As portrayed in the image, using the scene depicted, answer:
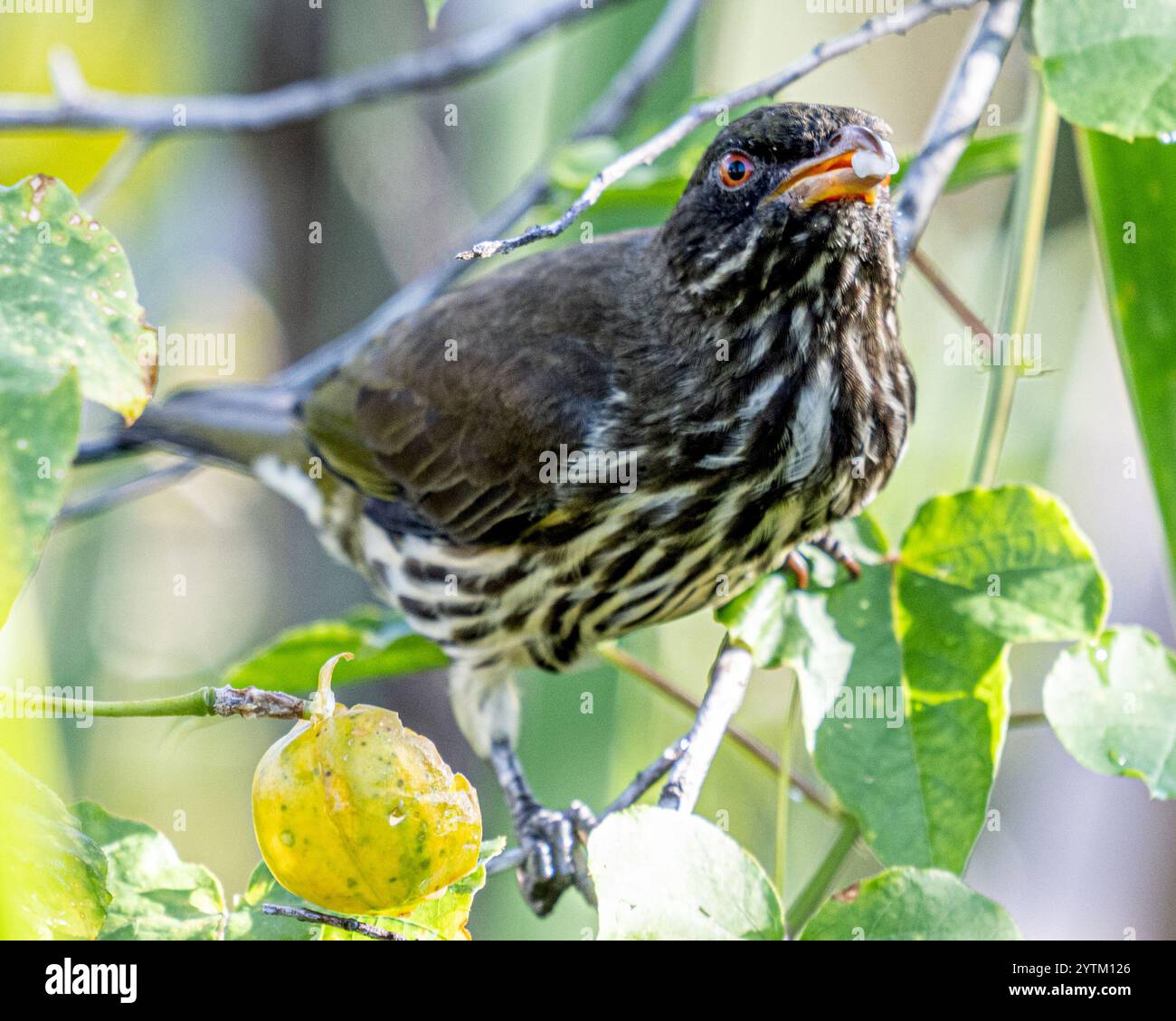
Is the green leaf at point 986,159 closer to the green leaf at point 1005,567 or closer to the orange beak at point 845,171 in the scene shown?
the orange beak at point 845,171

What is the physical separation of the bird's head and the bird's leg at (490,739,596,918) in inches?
49.2

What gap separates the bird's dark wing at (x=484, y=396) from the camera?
3109 mm

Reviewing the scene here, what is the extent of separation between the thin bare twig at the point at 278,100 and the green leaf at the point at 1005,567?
1888 mm

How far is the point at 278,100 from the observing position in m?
4.05

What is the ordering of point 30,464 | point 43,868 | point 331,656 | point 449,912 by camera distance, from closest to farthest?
point 30,464 → point 43,868 → point 449,912 → point 331,656

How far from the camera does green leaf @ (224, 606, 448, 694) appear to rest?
311 cm

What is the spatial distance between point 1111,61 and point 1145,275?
73 centimetres

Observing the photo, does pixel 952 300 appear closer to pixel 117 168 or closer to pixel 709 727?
pixel 709 727

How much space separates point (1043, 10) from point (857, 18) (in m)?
3.53

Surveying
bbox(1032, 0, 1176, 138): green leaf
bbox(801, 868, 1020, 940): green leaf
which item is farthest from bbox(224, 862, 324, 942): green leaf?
bbox(1032, 0, 1176, 138): green leaf

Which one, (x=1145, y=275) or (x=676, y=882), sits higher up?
(x=1145, y=275)

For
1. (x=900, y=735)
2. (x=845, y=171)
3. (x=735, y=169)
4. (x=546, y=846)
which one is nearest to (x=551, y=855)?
(x=546, y=846)

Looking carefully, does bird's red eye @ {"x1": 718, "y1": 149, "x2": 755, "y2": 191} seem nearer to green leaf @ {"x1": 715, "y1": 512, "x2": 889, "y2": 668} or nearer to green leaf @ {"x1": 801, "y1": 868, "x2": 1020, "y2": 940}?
green leaf @ {"x1": 715, "y1": 512, "x2": 889, "y2": 668}

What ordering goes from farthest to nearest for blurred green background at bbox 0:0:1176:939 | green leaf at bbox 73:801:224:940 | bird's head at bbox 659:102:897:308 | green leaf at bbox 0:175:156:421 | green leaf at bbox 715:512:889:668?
1. blurred green background at bbox 0:0:1176:939
2. green leaf at bbox 715:512:889:668
3. bird's head at bbox 659:102:897:308
4. green leaf at bbox 73:801:224:940
5. green leaf at bbox 0:175:156:421
